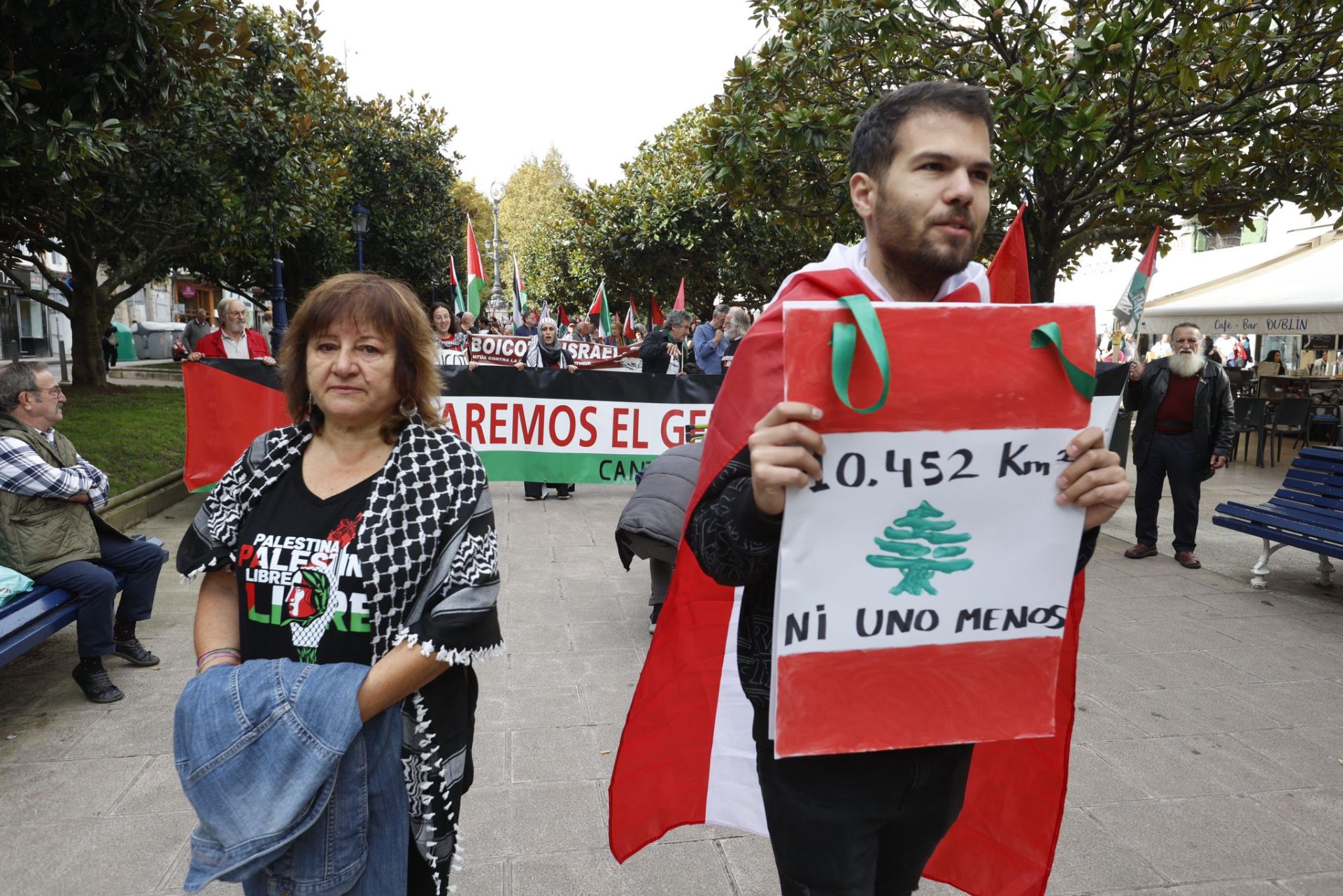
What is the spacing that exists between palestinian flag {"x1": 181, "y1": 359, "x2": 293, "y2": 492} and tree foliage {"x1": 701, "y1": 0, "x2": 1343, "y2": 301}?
4732 millimetres

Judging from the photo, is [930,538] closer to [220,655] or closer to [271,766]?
[271,766]

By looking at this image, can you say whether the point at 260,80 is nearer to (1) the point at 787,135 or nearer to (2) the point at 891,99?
(1) the point at 787,135

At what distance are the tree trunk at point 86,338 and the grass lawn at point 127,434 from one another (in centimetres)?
108

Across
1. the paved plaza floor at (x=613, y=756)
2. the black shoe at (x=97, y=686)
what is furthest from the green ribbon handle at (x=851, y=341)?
the black shoe at (x=97, y=686)

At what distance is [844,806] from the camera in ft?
5.40

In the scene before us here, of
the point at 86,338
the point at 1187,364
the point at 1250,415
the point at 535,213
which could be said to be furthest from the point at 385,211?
the point at 535,213

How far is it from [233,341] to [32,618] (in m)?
5.03

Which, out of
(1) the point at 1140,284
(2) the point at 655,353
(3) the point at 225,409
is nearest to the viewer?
(3) the point at 225,409

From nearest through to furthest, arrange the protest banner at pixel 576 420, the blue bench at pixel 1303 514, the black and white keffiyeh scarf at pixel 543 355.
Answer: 1. the blue bench at pixel 1303 514
2. the protest banner at pixel 576 420
3. the black and white keffiyeh scarf at pixel 543 355

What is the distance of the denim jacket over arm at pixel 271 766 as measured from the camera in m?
1.71

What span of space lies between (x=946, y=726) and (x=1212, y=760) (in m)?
3.08

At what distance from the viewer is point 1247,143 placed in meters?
9.08

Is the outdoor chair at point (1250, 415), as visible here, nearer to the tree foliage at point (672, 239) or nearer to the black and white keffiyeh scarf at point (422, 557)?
the tree foliage at point (672, 239)

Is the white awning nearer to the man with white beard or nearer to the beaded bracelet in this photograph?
the man with white beard
